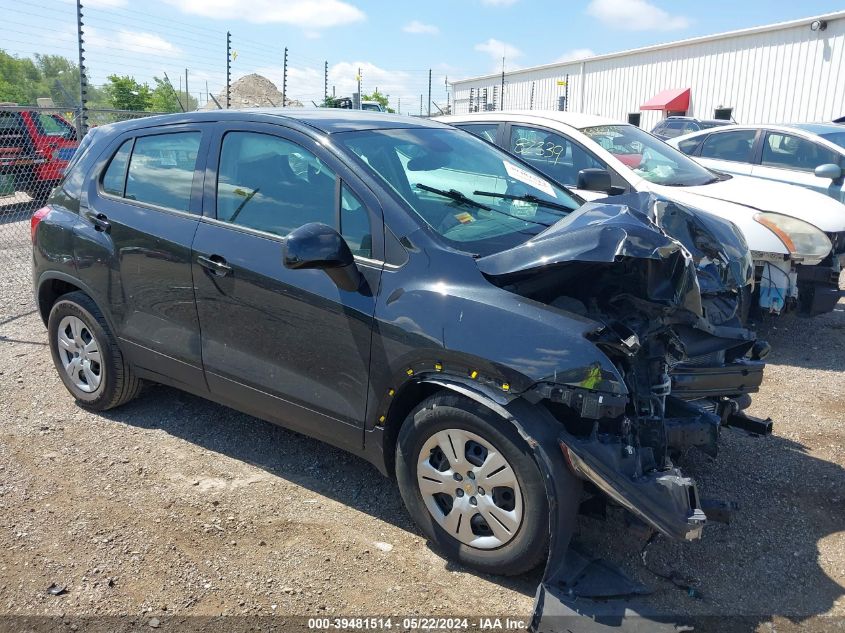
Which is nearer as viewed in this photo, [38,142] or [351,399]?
[351,399]

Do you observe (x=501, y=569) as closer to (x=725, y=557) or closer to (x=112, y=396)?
(x=725, y=557)

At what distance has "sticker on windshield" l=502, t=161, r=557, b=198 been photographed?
4.11m

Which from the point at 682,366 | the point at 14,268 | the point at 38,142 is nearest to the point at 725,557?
the point at 682,366

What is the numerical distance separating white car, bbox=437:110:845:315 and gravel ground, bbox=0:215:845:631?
135 centimetres

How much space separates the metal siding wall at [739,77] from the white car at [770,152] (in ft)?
55.5

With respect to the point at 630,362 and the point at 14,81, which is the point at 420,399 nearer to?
the point at 630,362

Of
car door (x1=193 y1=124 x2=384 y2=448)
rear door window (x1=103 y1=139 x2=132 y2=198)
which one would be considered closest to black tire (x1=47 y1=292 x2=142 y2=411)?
rear door window (x1=103 y1=139 x2=132 y2=198)

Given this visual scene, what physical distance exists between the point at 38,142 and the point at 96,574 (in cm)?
1114

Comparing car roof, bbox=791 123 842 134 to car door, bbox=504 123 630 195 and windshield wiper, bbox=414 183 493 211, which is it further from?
windshield wiper, bbox=414 183 493 211

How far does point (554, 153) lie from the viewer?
21.7 feet

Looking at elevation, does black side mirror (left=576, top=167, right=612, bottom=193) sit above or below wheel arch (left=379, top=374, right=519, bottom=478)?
above

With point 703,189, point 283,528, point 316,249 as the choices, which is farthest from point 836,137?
point 283,528

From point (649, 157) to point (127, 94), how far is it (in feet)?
106

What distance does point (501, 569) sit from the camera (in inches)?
116
